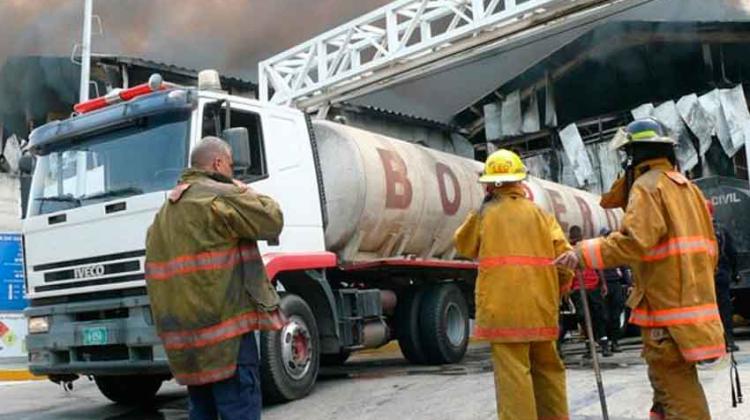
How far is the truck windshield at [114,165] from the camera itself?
5652mm

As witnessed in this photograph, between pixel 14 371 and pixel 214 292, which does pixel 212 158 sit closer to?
pixel 214 292

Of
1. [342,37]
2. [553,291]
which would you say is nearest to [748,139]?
[342,37]

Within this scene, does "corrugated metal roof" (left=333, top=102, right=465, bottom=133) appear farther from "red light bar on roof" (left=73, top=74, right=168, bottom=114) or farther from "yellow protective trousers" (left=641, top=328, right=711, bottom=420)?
"yellow protective trousers" (left=641, top=328, right=711, bottom=420)

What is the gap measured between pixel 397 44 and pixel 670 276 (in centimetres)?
822

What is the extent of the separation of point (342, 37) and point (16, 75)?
14.9ft

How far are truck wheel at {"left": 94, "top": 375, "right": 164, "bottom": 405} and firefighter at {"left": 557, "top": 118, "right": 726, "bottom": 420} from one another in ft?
14.8

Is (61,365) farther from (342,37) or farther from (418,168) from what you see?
(342,37)

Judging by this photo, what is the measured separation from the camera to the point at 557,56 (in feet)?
52.7

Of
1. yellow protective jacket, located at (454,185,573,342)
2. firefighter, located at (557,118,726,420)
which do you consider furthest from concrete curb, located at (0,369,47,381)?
firefighter, located at (557,118,726,420)

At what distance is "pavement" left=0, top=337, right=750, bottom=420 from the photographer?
16.8 feet

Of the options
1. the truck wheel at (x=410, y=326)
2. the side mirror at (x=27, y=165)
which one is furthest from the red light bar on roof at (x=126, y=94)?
the truck wheel at (x=410, y=326)

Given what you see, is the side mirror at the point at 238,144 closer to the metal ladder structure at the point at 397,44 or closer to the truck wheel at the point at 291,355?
the truck wheel at the point at 291,355

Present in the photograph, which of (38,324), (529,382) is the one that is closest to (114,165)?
(38,324)

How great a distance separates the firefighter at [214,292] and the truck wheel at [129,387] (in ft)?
11.9
